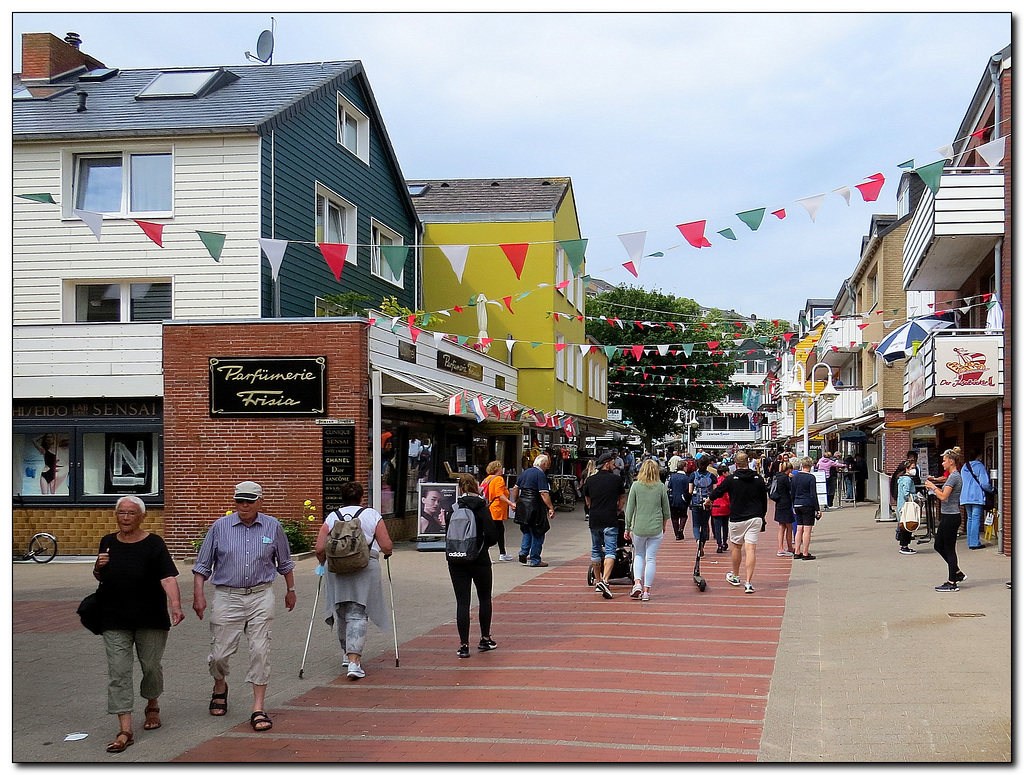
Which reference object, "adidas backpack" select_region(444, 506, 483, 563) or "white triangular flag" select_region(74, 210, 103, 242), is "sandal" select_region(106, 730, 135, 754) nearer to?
"adidas backpack" select_region(444, 506, 483, 563)

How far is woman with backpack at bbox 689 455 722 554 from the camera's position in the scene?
53.0ft

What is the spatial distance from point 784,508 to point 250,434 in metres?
8.91

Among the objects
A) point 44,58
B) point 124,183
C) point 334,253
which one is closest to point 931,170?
point 334,253

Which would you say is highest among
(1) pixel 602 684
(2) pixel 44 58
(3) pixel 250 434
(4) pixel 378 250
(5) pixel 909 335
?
(2) pixel 44 58

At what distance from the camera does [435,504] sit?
17734mm

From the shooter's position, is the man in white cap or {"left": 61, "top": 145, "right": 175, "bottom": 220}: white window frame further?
{"left": 61, "top": 145, "right": 175, "bottom": 220}: white window frame

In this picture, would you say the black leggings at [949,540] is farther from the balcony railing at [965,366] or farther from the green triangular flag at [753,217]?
the balcony railing at [965,366]

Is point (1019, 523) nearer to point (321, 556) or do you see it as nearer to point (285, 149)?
point (321, 556)

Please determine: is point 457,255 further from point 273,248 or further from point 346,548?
point 346,548

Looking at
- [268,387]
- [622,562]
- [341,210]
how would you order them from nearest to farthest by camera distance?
[622,562] < [268,387] < [341,210]

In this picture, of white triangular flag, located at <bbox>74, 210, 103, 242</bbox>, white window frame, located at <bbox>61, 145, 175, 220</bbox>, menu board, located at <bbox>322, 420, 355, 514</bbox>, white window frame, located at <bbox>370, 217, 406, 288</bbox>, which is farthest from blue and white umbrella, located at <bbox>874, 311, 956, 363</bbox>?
white triangular flag, located at <bbox>74, 210, 103, 242</bbox>

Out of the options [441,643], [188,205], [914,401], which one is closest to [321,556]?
[441,643]

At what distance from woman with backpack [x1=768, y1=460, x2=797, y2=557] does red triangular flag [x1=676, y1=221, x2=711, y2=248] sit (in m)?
5.20

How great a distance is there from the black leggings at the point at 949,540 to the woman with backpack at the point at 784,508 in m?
4.05
